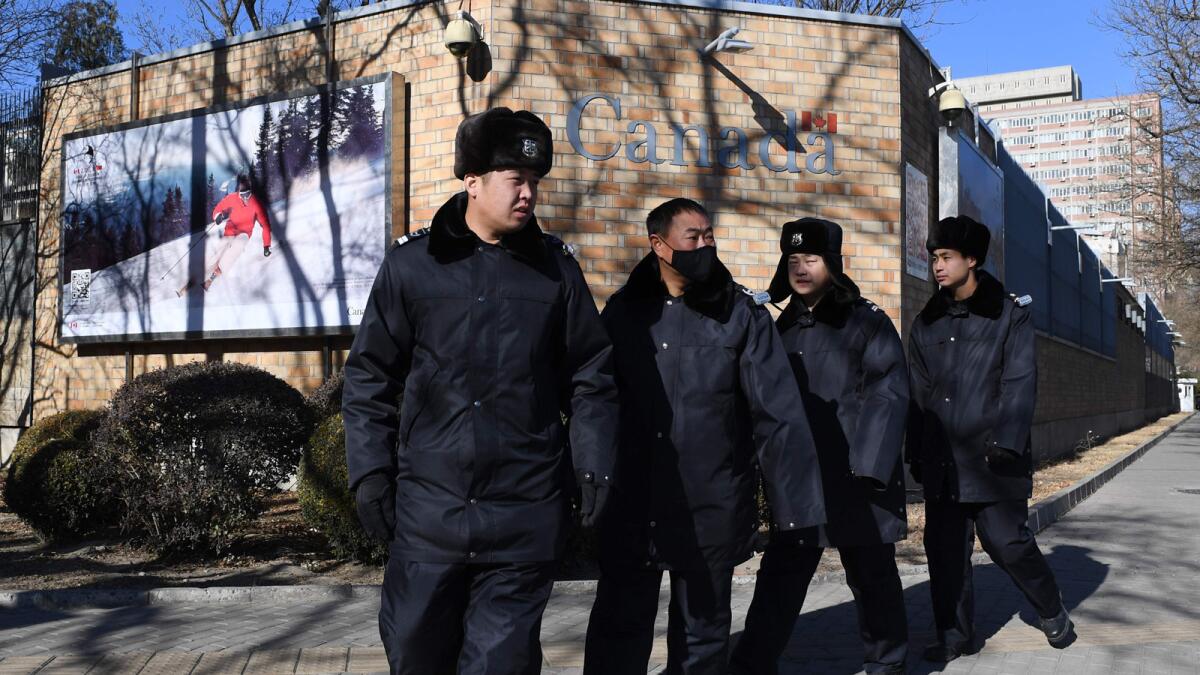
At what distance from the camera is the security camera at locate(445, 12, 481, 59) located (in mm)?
11516

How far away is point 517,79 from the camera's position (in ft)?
39.3

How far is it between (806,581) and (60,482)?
6584 mm

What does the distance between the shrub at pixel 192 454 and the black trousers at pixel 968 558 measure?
181 inches

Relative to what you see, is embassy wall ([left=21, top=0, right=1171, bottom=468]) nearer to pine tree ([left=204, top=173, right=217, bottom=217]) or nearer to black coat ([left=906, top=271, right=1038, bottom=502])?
pine tree ([left=204, top=173, right=217, bottom=217])

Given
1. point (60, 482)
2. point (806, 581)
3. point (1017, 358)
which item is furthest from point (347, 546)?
point (1017, 358)

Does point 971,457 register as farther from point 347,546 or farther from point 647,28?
point 647,28

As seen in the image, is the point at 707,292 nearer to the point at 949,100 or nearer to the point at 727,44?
the point at 727,44

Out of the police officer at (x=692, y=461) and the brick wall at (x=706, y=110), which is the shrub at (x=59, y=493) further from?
the police officer at (x=692, y=461)

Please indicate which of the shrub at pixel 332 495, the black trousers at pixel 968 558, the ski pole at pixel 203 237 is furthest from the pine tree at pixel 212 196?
the black trousers at pixel 968 558

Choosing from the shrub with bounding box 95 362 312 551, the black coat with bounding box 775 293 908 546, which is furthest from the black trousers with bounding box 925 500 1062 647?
the shrub with bounding box 95 362 312 551

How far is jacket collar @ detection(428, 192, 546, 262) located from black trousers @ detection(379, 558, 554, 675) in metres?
0.94

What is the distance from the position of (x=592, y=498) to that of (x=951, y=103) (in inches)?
454

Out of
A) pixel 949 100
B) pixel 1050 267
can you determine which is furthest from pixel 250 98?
pixel 1050 267

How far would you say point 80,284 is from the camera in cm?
1496
